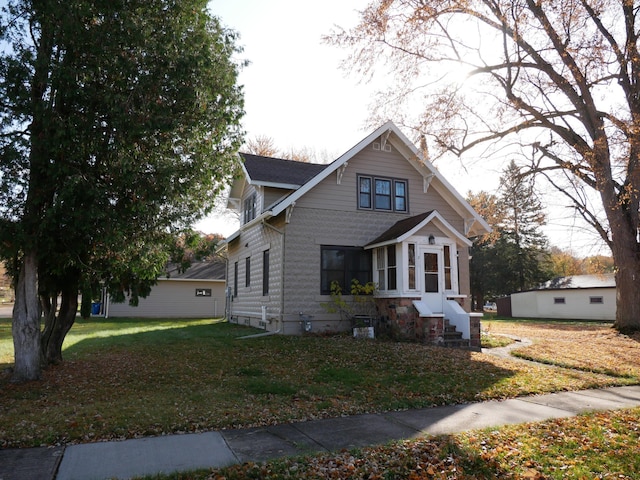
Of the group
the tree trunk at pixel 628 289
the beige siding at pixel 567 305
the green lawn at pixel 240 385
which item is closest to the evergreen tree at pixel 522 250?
the beige siding at pixel 567 305

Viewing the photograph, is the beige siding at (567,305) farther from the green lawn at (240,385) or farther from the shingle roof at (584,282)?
the green lawn at (240,385)

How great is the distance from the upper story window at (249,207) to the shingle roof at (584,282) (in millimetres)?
24318

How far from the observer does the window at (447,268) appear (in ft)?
47.2

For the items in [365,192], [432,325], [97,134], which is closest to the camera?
[97,134]

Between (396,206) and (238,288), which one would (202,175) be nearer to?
(396,206)

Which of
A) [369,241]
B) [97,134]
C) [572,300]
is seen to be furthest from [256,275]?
[572,300]

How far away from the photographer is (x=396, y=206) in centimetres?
1622

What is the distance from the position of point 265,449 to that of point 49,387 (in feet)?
15.9

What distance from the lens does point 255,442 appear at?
5219 mm

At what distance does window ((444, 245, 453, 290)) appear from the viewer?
47.2ft

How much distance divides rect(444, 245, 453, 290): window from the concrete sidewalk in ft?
24.1

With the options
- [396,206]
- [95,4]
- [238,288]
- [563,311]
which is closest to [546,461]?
[95,4]

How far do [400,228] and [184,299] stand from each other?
62.5 ft

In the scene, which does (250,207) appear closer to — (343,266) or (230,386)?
(343,266)
